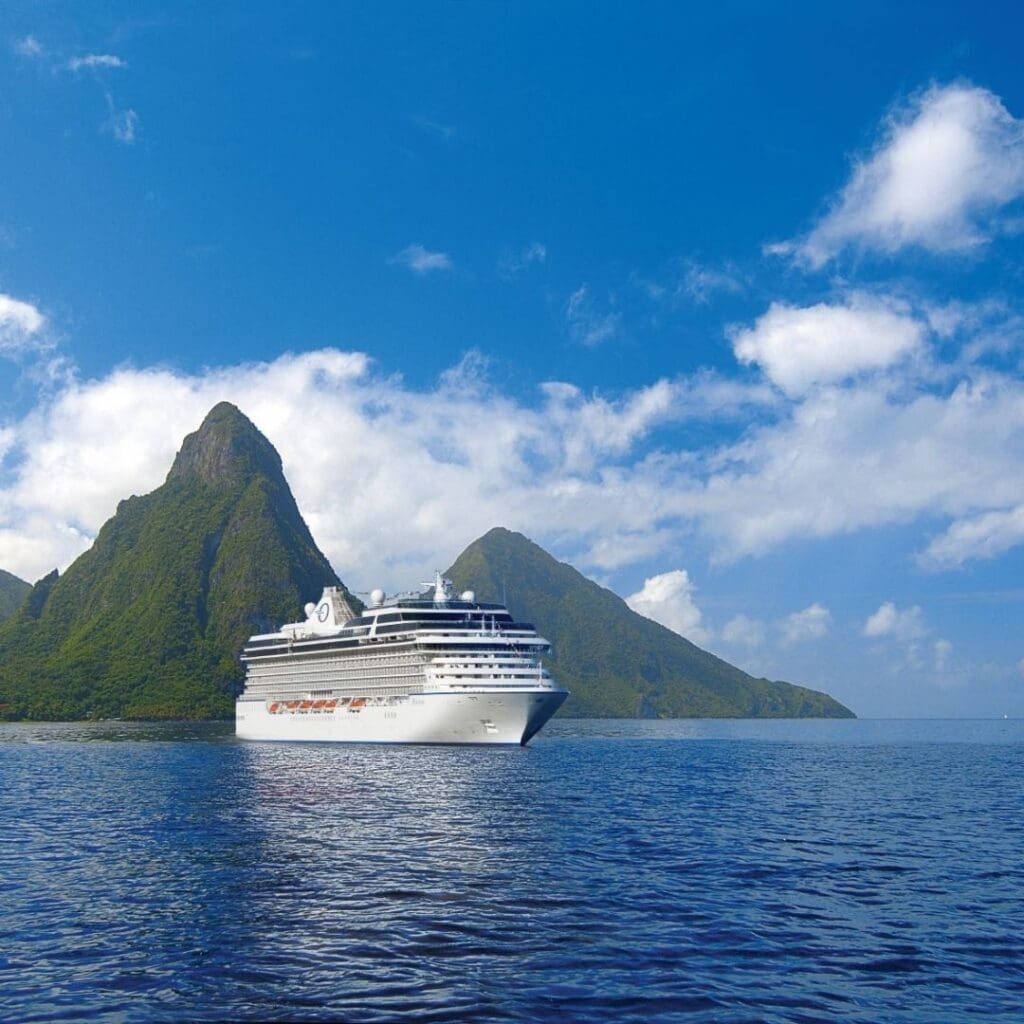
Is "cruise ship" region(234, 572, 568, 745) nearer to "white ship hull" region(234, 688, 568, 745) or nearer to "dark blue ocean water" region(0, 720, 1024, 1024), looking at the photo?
"white ship hull" region(234, 688, 568, 745)

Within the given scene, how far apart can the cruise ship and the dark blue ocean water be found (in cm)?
3601

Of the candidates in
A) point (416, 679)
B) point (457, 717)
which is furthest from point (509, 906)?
point (416, 679)

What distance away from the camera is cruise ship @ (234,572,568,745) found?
9081 centimetres

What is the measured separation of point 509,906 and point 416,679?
73.1 m

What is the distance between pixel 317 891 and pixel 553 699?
65082 millimetres

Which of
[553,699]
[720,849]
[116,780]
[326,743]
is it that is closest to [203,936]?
[720,849]

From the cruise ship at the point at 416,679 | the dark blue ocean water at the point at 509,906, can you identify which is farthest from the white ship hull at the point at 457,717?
the dark blue ocean water at the point at 509,906

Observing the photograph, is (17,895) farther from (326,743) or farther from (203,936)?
(326,743)

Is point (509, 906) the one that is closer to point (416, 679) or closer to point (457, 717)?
point (457, 717)

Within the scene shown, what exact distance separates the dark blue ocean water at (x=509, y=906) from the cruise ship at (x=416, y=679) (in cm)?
3601

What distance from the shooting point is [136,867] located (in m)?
31.2

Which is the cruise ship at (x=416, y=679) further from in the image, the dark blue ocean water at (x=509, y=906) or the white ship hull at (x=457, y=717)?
the dark blue ocean water at (x=509, y=906)

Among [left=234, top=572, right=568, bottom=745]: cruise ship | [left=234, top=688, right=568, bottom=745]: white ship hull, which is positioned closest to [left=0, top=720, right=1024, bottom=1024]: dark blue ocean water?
[left=234, top=688, right=568, bottom=745]: white ship hull

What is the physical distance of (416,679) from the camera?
319ft
